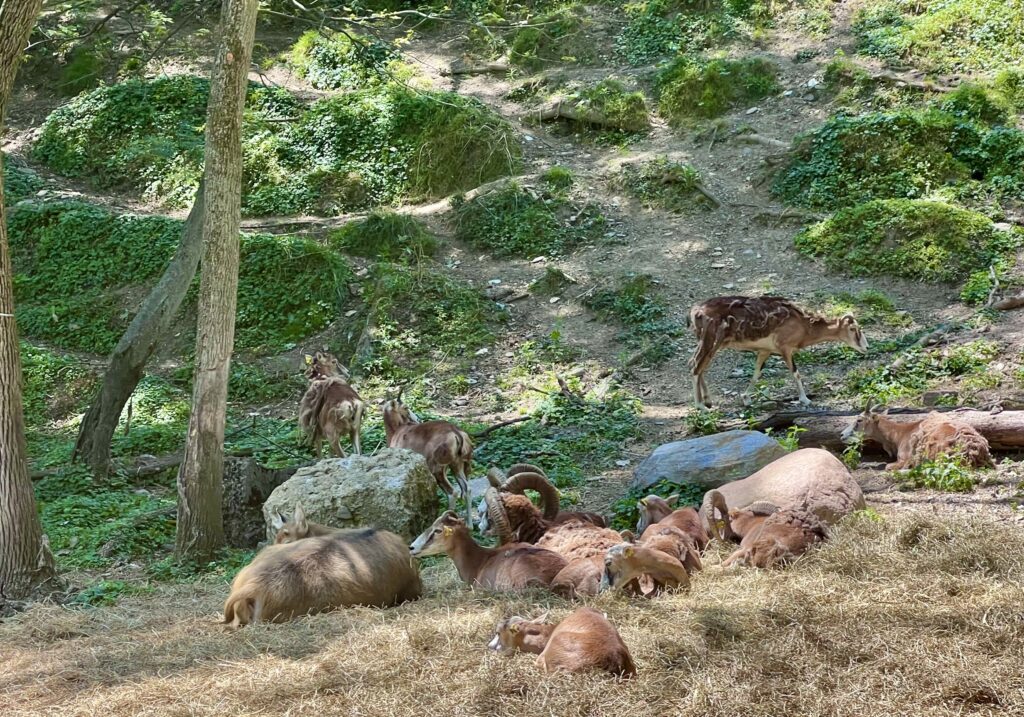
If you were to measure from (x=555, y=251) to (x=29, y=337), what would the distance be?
28.8ft

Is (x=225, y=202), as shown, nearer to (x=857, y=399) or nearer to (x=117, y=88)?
(x=857, y=399)

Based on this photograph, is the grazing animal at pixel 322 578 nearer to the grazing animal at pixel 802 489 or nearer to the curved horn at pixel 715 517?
the curved horn at pixel 715 517

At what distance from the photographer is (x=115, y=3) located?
25.3 meters

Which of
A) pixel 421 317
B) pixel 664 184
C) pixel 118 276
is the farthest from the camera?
pixel 664 184

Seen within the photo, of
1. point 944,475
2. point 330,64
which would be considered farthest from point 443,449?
point 330,64

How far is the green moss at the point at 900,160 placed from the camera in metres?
17.5

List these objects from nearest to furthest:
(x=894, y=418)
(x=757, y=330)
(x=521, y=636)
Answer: (x=521, y=636)
(x=894, y=418)
(x=757, y=330)

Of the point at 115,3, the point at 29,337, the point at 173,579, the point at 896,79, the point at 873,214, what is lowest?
the point at 173,579

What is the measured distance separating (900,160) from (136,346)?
39.6 ft

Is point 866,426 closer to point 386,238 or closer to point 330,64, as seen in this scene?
point 386,238

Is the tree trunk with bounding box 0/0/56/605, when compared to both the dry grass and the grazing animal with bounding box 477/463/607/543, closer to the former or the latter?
the dry grass

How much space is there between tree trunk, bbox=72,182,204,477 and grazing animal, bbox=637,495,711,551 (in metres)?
6.23

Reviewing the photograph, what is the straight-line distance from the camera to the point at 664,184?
19.3m

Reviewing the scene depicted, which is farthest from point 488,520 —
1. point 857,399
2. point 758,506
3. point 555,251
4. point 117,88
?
point 117,88
